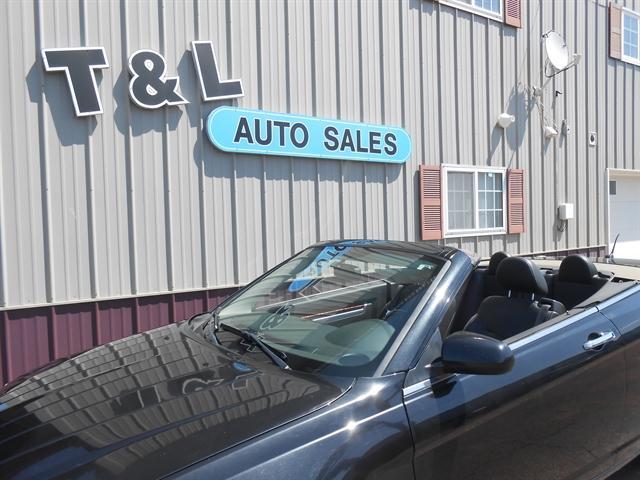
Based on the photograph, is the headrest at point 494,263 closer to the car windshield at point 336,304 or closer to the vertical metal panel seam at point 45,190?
the car windshield at point 336,304

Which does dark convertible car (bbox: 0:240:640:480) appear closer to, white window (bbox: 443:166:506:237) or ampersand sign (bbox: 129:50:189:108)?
ampersand sign (bbox: 129:50:189:108)

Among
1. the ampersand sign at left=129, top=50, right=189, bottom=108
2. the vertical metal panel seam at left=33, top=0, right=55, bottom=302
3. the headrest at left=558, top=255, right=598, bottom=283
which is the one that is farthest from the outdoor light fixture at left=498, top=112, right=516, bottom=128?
the vertical metal panel seam at left=33, top=0, right=55, bottom=302

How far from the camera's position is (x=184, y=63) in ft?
16.7

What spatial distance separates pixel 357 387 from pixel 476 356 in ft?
1.39

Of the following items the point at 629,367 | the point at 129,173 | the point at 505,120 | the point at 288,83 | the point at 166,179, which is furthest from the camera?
the point at 505,120

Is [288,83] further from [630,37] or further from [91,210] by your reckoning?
[630,37]

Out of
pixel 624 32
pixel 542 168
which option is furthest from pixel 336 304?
pixel 624 32

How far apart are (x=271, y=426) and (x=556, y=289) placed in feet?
7.78

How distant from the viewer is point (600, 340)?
7.61 feet

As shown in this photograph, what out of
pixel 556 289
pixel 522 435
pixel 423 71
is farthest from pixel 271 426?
pixel 423 71

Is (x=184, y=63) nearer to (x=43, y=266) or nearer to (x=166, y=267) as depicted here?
(x=166, y=267)

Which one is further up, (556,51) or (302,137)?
(556,51)

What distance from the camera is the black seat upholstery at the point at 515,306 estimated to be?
8.60ft

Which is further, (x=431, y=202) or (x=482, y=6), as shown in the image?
(x=482, y=6)
